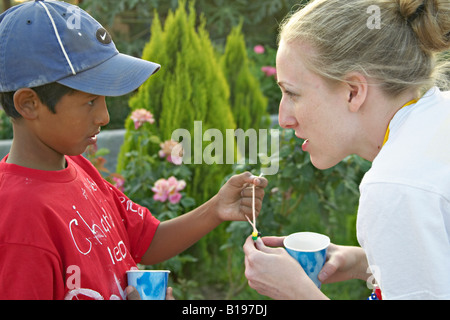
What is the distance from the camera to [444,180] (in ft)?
3.93

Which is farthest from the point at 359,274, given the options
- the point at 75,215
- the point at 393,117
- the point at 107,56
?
the point at 107,56

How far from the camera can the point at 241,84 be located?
214 inches

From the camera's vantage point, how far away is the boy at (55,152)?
1291 mm

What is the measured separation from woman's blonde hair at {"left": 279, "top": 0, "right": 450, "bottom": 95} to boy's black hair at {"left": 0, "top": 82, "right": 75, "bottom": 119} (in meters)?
0.79

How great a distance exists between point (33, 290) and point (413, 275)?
988 millimetres

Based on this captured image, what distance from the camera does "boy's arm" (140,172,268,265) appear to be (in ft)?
6.48

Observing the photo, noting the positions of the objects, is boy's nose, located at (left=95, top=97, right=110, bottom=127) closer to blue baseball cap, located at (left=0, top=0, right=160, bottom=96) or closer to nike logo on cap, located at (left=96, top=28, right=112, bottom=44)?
blue baseball cap, located at (left=0, top=0, right=160, bottom=96)

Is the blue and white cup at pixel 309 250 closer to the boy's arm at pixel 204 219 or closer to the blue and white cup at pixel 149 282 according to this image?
the boy's arm at pixel 204 219

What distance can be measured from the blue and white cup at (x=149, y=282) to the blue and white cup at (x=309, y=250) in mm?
431

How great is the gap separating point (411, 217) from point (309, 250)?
0.48m

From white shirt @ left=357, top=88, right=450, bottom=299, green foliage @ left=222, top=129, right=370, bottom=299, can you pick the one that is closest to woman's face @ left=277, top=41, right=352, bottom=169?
white shirt @ left=357, top=88, right=450, bottom=299

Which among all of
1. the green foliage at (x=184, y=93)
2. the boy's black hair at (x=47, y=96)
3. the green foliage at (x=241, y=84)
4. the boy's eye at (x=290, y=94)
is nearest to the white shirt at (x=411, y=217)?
the boy's eye at (x=290, y=94)

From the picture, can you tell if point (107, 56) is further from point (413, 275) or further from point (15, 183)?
point (413, 275)

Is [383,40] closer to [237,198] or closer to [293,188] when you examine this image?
[237,198]
